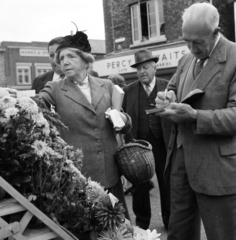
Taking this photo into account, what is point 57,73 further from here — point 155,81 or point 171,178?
point 171,178

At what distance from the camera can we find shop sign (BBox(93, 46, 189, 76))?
12240 millimetres

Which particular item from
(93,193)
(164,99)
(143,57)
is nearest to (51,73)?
(143,57)

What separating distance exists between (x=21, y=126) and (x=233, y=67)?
1.37 metres

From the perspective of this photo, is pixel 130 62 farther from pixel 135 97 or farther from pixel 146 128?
pixel 146 128

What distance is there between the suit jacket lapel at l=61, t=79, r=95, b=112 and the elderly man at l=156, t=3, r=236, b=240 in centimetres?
A: 53

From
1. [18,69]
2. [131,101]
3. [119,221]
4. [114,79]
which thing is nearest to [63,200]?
[119,221]

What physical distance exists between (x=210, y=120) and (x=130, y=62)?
11.3 meters

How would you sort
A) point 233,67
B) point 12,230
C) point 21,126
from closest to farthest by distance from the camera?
point 12,230, point 21,126, point 233,67

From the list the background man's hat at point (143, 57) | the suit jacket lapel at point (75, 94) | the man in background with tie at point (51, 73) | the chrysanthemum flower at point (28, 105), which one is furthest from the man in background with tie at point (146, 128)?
the chrysanthemum flower at point (28, 105)

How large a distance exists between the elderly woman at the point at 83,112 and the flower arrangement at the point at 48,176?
32.1 inches

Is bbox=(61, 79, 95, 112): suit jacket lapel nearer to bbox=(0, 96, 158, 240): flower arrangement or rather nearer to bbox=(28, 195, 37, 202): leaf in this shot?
bbox=(0, 96, 158, 240): flower arrangement

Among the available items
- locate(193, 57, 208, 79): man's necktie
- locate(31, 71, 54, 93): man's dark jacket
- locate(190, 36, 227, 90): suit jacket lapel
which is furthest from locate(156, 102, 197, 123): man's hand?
locate(31, 71, 54, 93): man's dark jacket

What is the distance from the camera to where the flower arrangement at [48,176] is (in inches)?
59.5

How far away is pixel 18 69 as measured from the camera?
119ft
